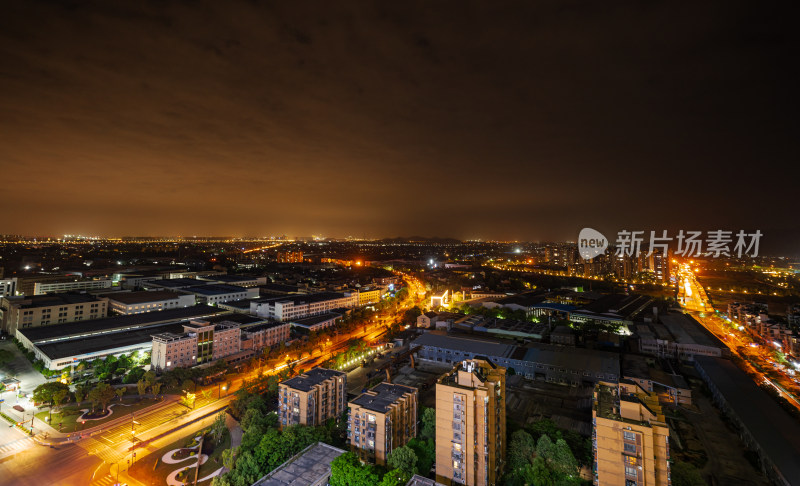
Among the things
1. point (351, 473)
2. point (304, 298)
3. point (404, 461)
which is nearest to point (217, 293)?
point (304, 298)

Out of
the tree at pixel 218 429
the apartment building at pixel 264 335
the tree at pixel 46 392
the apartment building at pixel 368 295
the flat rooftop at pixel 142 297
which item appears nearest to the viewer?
the tree at pixel 218 429

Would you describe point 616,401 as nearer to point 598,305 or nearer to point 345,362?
point 345,362

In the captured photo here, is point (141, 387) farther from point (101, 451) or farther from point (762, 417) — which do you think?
point (762, 417)

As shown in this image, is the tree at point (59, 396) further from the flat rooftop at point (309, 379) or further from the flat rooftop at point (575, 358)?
the flat rooftop at point (575, 358)

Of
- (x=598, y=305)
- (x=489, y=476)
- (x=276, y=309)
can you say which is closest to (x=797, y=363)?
(x=598, y=305)

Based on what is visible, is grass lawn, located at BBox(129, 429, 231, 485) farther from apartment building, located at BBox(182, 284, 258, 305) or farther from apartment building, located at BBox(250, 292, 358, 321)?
apartment building, located at BBox(182, 284, 258, 305)

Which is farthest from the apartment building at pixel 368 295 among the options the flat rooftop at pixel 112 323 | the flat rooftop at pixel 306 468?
the flat rooftop at pixel 306 468
